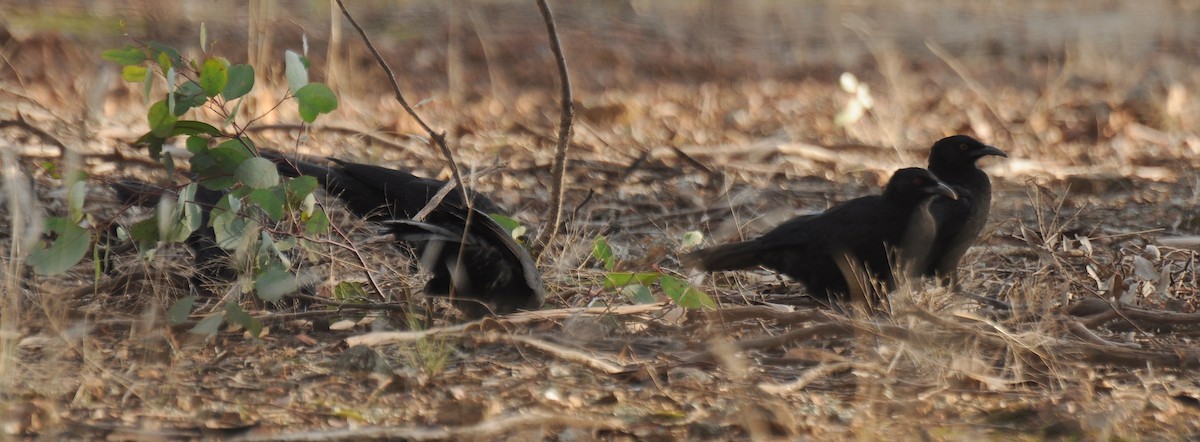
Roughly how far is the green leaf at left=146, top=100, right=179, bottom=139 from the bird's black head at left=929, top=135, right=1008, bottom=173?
3073 mm

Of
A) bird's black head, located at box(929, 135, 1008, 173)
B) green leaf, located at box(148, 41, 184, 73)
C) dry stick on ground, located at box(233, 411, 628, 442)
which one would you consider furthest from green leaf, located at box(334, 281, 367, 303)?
bird's black head, located at box(929, 135, 1008, 173)

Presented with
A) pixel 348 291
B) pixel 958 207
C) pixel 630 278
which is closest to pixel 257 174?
pixel 348 291

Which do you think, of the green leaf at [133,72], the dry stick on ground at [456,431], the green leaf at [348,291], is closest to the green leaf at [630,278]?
the green leaf at [348,291]

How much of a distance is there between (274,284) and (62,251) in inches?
24.7

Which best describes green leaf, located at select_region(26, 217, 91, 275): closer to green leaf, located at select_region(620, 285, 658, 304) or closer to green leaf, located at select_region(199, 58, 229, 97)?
green leaf, located at select_region(199, 58, 229, 97)

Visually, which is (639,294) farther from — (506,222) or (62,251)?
(62,251)

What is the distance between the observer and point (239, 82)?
357 cm

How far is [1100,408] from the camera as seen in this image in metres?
3.11

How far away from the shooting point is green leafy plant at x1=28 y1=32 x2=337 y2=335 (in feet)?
11.4

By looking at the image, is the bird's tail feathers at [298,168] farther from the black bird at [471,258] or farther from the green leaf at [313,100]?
the green leaf at [313,100]

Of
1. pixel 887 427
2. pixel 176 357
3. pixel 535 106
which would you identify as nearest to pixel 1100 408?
pixel 887 427

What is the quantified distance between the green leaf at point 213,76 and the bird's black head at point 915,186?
256 cm

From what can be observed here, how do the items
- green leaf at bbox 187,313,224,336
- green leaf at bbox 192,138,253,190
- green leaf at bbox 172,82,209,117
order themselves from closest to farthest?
green leaf at bbox 187,313,224,336
green leaf at bbox 172,82,209,117
green leaf at bbox 192,138,253,190

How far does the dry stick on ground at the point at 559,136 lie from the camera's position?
160 inches
